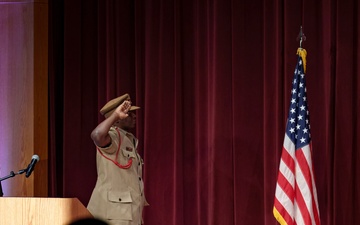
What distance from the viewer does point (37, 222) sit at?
120 inches

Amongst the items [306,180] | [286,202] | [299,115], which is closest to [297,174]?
[306,180]

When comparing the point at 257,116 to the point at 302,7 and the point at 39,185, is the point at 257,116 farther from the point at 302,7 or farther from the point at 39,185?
the point at 39,185

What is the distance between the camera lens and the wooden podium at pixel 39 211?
306 cm

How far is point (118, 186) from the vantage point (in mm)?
4551

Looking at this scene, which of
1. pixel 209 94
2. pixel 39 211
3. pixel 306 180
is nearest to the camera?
pixel 39 211

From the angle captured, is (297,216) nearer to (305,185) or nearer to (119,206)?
(305,185)

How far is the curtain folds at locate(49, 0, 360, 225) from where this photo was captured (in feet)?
17.7

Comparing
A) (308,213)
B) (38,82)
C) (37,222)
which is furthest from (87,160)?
(37,222)

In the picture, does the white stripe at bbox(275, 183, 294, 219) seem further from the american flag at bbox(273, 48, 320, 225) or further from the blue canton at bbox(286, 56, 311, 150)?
the blue canton at bbox(286, 56, 311, 150)

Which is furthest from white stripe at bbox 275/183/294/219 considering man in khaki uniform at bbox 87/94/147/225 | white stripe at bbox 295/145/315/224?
man in khaki uniform at bbox 87/94/147/225

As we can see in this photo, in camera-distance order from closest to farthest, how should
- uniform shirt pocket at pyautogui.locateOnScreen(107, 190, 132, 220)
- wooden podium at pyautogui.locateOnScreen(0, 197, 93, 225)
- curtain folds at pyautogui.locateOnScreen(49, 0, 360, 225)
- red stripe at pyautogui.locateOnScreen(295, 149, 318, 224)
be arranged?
1. wooden podium at pyautogui.locateOnScreen(0, 197, 93, 225)
2. uniform shirt pocket at pyautogui.locateOnScreen(107, 190, 132, 220)
3. red stripe at pyautogui.locateOnScreen(295, 149, 318, 224)
4. curtain folds at pyautogui.locateOnScreen(49, 0, 360, 225)

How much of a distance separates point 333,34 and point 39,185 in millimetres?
2752

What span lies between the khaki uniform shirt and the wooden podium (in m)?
1.42

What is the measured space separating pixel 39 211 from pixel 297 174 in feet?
7.70
